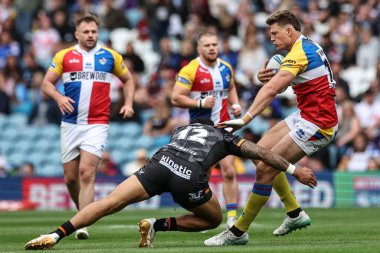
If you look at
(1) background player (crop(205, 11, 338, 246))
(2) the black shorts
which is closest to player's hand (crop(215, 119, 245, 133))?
(2) the black shorts

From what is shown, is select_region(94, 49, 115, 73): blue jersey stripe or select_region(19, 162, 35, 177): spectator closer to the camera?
select_region(94, 49, 115, 73): blue jersey stripe

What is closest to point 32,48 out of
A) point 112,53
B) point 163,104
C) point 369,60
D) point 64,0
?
point 64,0

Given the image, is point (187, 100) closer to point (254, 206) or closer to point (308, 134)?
point (308, 134)

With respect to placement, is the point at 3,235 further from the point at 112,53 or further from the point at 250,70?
the point at 250,70

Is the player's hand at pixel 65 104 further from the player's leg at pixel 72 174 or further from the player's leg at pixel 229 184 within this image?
the player's leg at pixel 229 184

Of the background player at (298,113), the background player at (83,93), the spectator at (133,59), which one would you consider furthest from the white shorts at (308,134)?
the spectator at (133,59)

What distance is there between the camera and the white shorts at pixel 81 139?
44.7ft

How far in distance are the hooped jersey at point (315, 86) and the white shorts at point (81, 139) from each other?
3.25 m

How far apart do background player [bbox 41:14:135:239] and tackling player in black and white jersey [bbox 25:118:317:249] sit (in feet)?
10.1

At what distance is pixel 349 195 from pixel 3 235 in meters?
10.0

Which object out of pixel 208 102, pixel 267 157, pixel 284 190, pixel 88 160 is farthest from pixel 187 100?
pixel 267 157

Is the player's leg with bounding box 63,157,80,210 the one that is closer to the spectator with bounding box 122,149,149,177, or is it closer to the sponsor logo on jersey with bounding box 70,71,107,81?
the sponsor logo on jersey with bounding box 70,71,107,81

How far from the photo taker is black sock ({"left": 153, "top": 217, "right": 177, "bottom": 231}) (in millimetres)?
10859

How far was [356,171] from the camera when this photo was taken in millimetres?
21391
